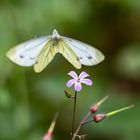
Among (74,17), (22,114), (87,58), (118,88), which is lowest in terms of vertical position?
(118,88)

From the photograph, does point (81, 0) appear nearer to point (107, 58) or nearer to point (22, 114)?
point (107, 58)

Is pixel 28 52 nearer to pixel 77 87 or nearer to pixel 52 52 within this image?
pixel 52 52

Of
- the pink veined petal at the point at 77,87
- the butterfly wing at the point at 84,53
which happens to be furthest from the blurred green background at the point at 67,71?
the pink veined petal at the point at 77,87

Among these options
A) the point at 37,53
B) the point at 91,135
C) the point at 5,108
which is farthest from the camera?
the point at 91,135

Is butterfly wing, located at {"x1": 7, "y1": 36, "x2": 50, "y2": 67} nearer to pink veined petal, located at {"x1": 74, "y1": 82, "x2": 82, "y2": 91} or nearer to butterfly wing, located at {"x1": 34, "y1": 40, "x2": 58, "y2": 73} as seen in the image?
butterfly wing, located at {"x1": 34, "y1": 40, "x2": 58, "y2": 73}

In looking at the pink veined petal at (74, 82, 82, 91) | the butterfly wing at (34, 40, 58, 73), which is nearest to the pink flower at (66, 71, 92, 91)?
the pink veined petal at (74, 82, 82, 91)

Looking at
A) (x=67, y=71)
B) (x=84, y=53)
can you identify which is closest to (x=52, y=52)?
(x=84, y=53)

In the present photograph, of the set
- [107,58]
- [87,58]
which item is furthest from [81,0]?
[87,58]

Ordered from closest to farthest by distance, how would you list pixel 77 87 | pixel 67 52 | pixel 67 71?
pixel 77 87 → pixel 67 52 → pixel 67 71
